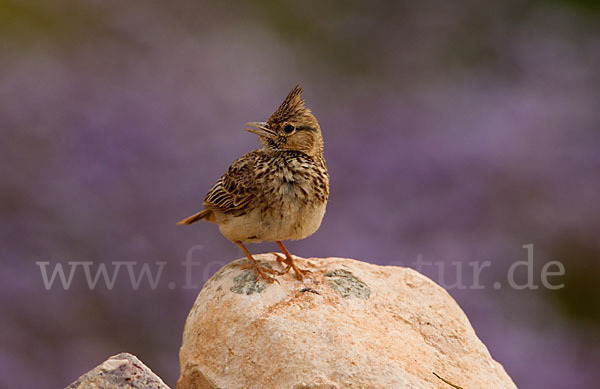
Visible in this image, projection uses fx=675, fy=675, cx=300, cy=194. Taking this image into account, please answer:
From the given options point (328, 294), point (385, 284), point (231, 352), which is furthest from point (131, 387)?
point (385, 284)

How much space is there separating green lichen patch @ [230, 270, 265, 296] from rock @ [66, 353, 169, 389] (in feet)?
3.22

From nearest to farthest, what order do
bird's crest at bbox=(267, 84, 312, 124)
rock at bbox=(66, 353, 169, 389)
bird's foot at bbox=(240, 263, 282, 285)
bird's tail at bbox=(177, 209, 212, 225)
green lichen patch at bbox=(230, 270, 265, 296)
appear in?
rock at bbox=(66, 353, 169, 389) → green lichen patch at bbox=(230, 270, 265, 296) → bird's foot at bbox=(240, 263, 282, 285) → bird's crest at bbox=(267, 84, 312, 124) → bird's tail at bbox=(177, 209, 212, 225)

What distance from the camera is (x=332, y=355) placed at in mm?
4414

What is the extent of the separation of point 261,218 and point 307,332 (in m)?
1.00

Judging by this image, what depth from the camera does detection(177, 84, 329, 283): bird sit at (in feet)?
16.9

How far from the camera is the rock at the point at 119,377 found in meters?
4.18

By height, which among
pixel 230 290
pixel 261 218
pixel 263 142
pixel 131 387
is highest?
pixel 263 142

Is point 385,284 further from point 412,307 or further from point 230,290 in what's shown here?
point 230,290

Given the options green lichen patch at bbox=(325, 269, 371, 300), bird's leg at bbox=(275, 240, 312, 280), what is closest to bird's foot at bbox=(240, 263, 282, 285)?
bird's leg at bbox=(275, 240, 312, 280)

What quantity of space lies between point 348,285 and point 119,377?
1835 mm

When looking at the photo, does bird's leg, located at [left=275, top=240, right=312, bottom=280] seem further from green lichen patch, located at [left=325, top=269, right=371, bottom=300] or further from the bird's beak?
the bird's beak

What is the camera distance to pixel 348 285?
17.0ft

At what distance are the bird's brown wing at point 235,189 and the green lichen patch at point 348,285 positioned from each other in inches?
34.7

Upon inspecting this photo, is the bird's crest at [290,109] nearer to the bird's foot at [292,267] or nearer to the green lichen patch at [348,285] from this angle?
the bird's foot at [292,267]
